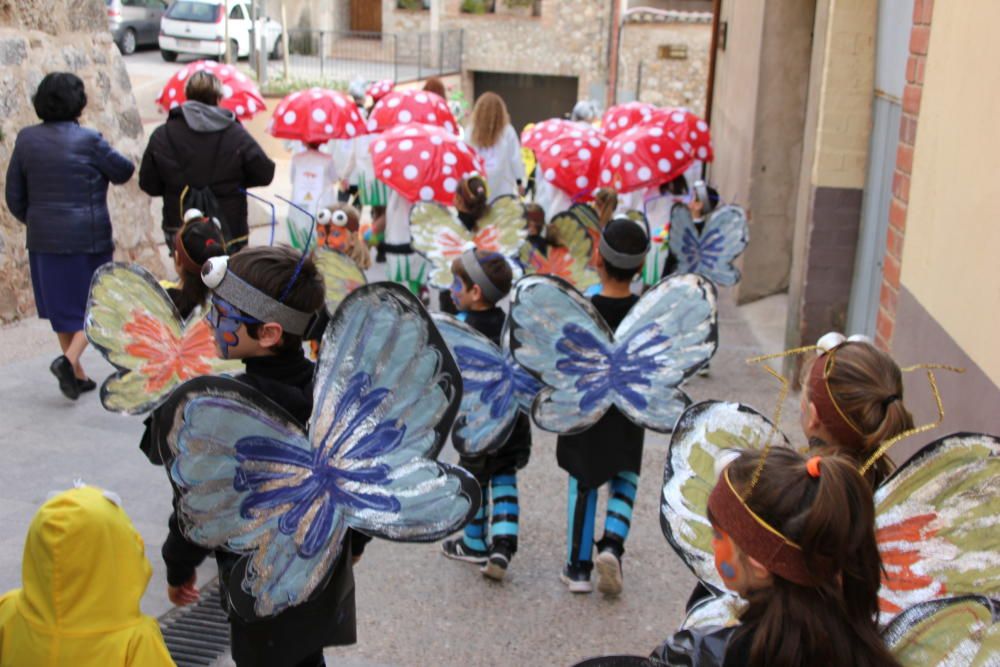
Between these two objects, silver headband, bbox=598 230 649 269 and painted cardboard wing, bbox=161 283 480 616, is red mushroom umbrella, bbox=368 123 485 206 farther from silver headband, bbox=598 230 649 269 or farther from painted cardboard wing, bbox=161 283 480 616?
painted cardboard wing, bbox=161 283 480 616

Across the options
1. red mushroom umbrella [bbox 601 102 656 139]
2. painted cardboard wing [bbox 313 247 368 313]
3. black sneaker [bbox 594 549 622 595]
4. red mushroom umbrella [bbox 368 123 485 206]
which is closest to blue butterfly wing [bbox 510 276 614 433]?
black sneaker [bbox 594 549 622 595]

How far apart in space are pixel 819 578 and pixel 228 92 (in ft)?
24.9

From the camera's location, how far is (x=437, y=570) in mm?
4840

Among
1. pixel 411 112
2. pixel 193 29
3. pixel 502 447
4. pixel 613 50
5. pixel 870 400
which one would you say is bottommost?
pixel 502 447

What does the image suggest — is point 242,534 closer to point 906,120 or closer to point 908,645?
point 908,645

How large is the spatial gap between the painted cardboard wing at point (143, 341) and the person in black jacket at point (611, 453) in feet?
4.87

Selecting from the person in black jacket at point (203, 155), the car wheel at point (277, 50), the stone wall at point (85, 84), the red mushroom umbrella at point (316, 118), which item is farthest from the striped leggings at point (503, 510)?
the car wheel at point (277, 50)

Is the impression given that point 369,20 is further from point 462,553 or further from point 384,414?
point 384,414

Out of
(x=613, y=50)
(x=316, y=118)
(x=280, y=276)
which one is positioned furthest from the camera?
(x=613, y=50)

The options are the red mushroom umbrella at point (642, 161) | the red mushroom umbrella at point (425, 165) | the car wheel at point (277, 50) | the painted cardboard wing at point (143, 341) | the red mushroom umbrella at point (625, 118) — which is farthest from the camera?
the car wheel at point (277, 50)

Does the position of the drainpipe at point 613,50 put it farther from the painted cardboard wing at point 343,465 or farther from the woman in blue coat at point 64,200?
the painted cardboard wing at point 343,465

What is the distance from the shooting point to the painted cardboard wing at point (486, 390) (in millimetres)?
4137

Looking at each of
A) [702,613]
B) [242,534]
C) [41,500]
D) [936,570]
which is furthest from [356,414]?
[41,500]

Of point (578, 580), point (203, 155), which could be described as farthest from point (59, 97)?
point (578, 580)
